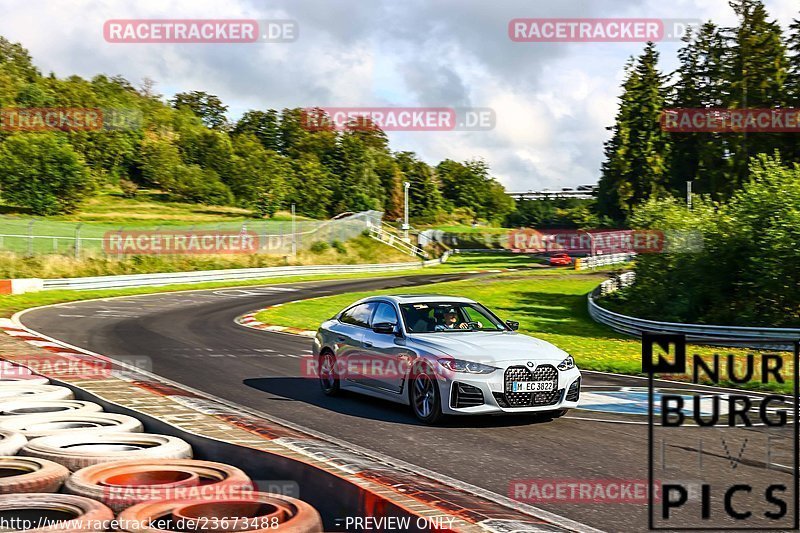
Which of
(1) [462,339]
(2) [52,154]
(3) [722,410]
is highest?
(2) [52,154]

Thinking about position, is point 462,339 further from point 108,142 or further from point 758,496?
point 108,142

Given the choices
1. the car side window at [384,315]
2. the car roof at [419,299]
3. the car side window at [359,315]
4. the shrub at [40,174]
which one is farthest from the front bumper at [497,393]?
the shrub at [40,174]

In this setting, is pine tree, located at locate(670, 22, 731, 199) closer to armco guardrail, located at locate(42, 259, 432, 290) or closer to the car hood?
armco guardrail, located at locate(42, 259, 432, 290)

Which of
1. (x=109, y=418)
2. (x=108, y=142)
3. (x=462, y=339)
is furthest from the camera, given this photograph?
(x=108, y=142)

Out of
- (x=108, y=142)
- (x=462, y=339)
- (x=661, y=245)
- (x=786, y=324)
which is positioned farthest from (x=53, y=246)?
(x=108, y=142)

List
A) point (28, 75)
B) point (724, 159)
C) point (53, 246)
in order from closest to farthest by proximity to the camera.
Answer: point (53, 246)
point (724, 159)
point (28, 75)

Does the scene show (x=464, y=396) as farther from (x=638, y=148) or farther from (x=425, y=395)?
(x=638, y=148)

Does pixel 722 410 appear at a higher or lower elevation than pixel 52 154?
lower

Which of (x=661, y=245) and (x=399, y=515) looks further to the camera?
(x=661, y=245)

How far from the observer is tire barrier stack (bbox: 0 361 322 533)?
16.8 ft

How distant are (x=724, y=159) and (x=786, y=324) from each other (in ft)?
A: 198

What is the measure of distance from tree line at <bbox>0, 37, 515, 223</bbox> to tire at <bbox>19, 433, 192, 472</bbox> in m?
69.4

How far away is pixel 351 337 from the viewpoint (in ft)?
40.5

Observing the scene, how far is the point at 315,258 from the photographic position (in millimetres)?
62625
